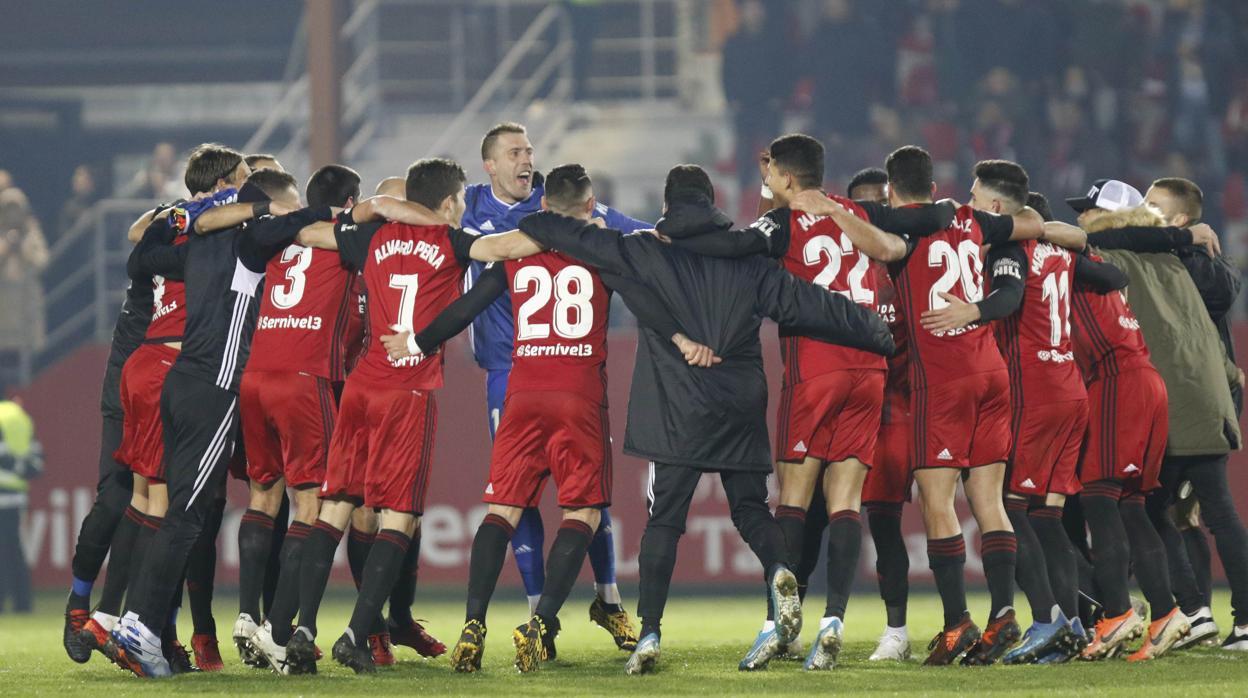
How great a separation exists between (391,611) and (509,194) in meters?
2.12

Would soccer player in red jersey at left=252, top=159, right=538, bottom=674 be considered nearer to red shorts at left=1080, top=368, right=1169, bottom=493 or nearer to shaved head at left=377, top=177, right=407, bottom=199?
shaved head at left=377, top=177, right=407, bottom=199

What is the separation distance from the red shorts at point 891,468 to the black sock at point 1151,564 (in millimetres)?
1076

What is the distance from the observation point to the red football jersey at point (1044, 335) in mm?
7293

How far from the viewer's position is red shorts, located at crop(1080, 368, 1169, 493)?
7441mm

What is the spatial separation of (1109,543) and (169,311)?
4.37 m

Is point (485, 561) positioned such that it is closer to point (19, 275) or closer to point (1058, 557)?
point (1058, 557)

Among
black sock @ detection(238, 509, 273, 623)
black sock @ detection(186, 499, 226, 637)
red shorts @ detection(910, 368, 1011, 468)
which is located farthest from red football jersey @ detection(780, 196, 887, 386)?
black sock @ detection(186, 499, 226, 637)

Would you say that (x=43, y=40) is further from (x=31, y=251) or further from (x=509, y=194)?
(x=509, y=194)

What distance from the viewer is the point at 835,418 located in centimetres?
695

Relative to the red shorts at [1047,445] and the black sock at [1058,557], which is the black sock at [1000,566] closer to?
the black sock at [1058,557]

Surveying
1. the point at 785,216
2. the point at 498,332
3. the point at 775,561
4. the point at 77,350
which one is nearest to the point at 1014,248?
the point at 785,216

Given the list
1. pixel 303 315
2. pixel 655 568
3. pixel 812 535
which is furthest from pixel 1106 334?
pixel 303 315

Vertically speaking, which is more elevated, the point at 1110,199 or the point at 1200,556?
the point at 1110,199

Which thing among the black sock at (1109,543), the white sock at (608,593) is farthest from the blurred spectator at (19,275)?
the black sock at (1109,543)
